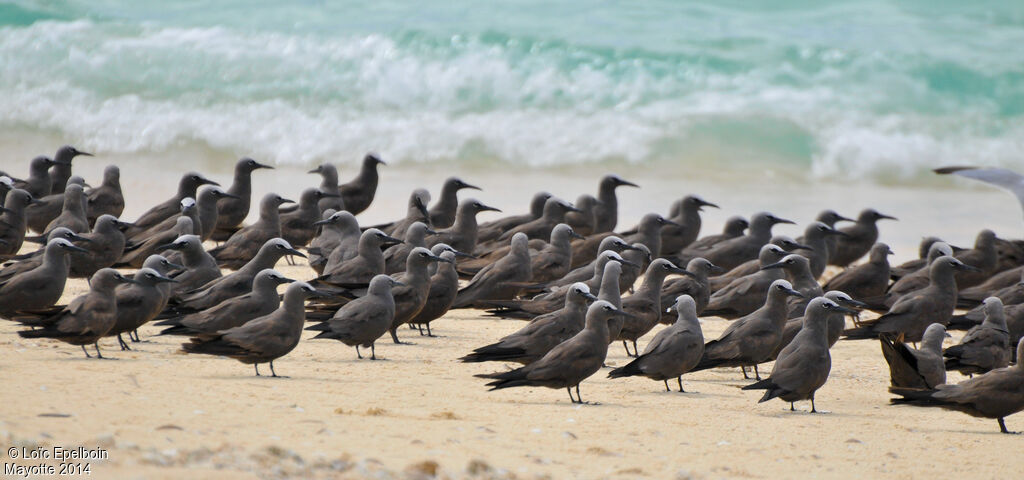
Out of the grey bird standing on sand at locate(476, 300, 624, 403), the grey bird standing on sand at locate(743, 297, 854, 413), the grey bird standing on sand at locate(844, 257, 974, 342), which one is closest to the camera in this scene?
the grey bird standing on sand at locate(476, 300, 624, 403)

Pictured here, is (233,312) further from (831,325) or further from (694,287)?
(831,325)

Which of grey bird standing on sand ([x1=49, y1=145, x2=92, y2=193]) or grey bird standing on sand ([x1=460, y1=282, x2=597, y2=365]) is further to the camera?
grey bird standing on sand ([x1=49, y1=145, x2=92, y2=193])

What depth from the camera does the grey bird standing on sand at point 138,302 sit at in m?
10.5

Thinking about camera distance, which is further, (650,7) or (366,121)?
(650,7)

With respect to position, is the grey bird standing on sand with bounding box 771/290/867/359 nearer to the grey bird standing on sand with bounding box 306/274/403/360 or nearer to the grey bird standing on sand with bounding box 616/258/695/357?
the grey bird standing on sand with bounding box 616/258/695/357

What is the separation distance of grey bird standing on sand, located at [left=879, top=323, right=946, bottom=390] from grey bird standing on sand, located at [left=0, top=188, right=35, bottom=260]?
9327 millimetres

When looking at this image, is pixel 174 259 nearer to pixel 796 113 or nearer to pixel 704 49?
pixel 796 113

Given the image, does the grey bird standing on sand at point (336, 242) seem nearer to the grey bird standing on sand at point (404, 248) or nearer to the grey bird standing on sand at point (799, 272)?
the grey bird standing on sand at point (404, 248)

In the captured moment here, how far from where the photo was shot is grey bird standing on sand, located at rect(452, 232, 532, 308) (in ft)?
44.1

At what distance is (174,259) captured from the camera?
12.7 m

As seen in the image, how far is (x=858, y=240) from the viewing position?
57.3ft

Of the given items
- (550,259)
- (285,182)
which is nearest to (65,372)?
(550,259)

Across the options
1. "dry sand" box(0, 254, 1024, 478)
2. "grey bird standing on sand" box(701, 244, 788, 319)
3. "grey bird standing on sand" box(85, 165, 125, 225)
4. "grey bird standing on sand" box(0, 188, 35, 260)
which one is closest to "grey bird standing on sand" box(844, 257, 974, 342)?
"grey bird standing on sand" box(701, 244, 788, 319)

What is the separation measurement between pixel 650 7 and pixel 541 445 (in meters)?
26.2
